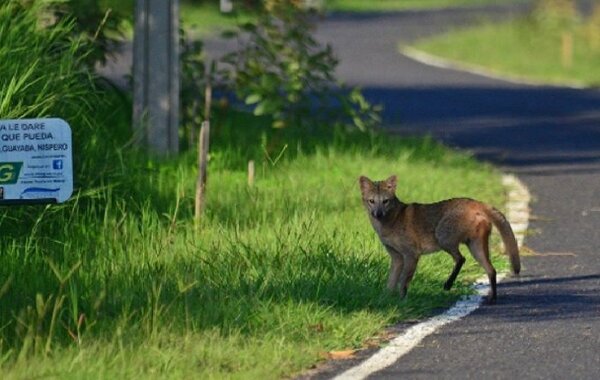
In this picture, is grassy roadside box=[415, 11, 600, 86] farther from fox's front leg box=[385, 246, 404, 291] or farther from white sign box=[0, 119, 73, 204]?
white sign box=[0, 119, 73, 204]

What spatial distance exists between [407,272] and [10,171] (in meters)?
2.26

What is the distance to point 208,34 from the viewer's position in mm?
41406

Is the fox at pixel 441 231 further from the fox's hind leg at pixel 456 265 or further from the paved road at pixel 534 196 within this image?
the paved road at pixel 534 196

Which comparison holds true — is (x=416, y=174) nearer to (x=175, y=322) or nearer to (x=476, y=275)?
(x=476, y=275)

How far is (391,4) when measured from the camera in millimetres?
59156

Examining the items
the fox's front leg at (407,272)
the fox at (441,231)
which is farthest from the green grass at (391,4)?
the fox's front leg at (407,272)

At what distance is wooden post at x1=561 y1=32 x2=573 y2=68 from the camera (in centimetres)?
3359

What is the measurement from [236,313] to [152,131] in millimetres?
6716

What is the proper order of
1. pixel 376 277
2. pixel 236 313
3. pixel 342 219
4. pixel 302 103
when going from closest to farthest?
pixel 236 313
pixel 376 277
pixel 342 219
pixel 302 103

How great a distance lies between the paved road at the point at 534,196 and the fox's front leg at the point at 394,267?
56 centimetres

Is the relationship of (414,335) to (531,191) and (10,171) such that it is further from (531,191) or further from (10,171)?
(531,191)

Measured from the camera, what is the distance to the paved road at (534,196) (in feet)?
28.9

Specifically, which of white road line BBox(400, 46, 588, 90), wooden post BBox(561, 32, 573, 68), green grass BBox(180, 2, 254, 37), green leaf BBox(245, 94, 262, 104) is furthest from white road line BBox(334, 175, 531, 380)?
green grass BBox(180, 2, 254, 37)

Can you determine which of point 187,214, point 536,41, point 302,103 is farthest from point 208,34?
point 187,214
